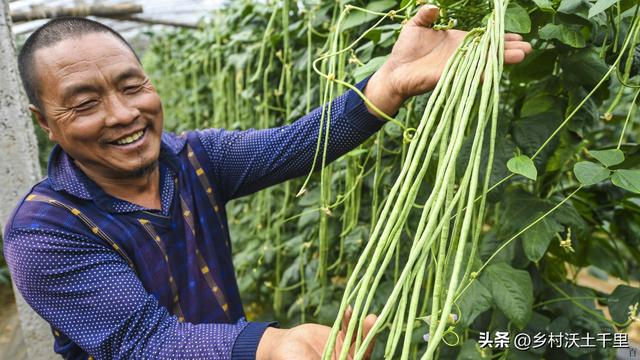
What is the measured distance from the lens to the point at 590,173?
69 centimetres

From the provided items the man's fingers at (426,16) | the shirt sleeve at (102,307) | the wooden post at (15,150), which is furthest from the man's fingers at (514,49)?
the wooden post at (15,150)

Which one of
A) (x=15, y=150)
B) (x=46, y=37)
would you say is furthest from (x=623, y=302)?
(x=15, y=150)

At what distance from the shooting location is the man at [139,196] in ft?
2.53

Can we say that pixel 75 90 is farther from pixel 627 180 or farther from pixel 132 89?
pixel 627 180

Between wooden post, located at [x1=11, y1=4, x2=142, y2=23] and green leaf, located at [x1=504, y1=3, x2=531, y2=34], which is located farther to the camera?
wooden post, located at [x1=11, y1=4, x2=142, y2=23]

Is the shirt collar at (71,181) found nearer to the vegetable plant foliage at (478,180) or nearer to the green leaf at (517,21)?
the vegetable plant foliage at (478,180)

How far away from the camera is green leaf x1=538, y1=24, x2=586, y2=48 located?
2.41 ft

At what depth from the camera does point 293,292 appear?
183 centimetres

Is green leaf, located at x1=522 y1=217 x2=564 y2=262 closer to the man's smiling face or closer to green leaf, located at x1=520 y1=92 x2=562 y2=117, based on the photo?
green leaf, located at x1=520 y1=92 x2=562 y2=117

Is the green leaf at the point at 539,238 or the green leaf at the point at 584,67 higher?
the green leaf at the point at 584,67

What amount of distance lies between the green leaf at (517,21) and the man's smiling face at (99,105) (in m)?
0.64

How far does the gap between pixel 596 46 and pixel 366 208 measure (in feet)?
2.24

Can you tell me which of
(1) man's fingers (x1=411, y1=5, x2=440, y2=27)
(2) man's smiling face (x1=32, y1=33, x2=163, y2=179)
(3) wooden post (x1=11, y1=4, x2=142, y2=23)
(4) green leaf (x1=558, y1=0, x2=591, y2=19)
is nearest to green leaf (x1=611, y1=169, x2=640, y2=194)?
(4) green leaf (x1=558, y1=0, x2=591, y2=19)

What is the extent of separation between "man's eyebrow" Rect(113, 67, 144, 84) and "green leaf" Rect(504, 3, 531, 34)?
64 centimetres
